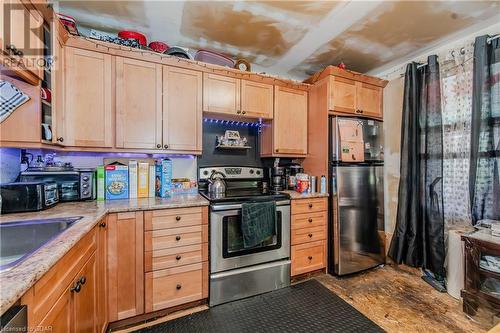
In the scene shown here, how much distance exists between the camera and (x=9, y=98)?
4.53 feet

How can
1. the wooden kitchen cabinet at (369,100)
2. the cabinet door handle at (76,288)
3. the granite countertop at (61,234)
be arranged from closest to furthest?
the granite countertop at (61,234), the cabinet door handle at (76,288), the wooden kitchen cabinet at (369,100)

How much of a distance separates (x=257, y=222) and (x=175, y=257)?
2.53 ft

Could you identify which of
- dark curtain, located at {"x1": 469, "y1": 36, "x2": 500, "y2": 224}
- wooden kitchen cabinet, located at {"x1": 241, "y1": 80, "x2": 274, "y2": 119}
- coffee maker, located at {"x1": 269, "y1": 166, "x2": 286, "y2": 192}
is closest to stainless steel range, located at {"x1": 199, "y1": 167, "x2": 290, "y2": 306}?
coffee maker, located at {"x1": 269, "y1": 166, "x2": 286, "y2": 192}

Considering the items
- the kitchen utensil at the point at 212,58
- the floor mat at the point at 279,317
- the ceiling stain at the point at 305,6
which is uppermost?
the ceiling stain at the point at 305,6

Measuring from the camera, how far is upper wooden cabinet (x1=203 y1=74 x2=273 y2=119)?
7.56 ft

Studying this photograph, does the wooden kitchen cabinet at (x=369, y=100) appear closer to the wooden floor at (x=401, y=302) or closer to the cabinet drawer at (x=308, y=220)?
the cabinet drawer at (x=308, y=220)

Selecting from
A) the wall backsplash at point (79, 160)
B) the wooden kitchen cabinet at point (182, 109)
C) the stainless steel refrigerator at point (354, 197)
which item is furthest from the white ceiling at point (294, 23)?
the wall backsplash at point (79, 160)

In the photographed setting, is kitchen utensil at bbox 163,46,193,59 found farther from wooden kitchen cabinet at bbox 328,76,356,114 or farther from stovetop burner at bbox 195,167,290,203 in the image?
wooden kitchen cabinet at bbox 328,76,356,114

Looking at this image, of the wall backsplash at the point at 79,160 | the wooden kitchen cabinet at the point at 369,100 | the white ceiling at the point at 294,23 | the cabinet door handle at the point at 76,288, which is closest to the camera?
the cabinet door handle at the point at 76,288

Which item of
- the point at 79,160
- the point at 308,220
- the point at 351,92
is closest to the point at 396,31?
the point at 351,92

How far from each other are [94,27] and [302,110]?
92.9 inches

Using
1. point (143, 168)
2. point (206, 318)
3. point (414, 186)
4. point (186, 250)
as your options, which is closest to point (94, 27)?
point (143, 168)

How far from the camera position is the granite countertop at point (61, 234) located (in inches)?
25.9

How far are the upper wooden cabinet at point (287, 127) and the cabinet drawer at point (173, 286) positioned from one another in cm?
151
